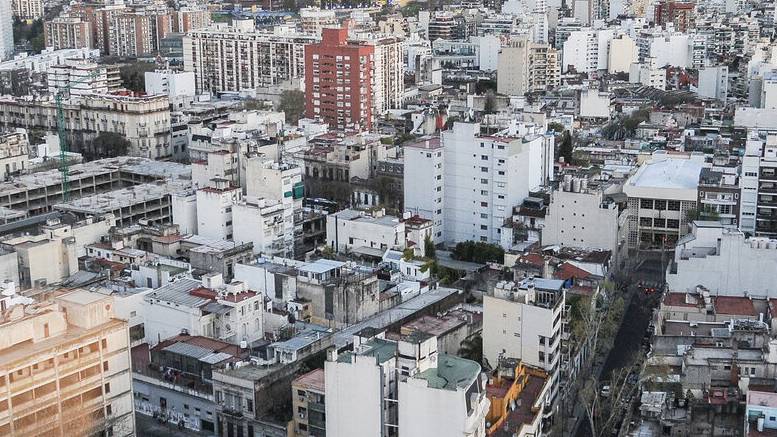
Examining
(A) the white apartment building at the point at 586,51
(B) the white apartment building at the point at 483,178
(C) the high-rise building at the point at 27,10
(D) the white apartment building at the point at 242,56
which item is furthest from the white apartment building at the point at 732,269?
(C) the high-rise building at the point at 27,10

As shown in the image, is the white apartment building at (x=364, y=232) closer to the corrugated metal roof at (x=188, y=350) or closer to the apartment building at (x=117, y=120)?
the corrugated metal roof at (x=188, y=350)

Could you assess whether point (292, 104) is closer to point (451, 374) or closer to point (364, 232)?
point (364, 232)

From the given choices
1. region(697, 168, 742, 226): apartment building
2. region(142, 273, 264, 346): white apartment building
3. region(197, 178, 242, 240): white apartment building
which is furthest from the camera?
region(697, 168, 742, 226): apartment building

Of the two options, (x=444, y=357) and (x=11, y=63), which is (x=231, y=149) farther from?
(x=11, y=63)

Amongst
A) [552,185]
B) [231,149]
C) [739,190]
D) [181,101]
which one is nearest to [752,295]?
[739,190]

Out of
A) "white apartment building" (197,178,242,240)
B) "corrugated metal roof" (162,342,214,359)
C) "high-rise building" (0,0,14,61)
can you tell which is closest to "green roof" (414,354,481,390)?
"corrugated metal roof" (162,342,214,359)

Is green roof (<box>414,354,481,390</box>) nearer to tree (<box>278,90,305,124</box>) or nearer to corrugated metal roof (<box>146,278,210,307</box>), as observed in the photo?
corrugated metal roof (<box>146,278,210,307</box>)
